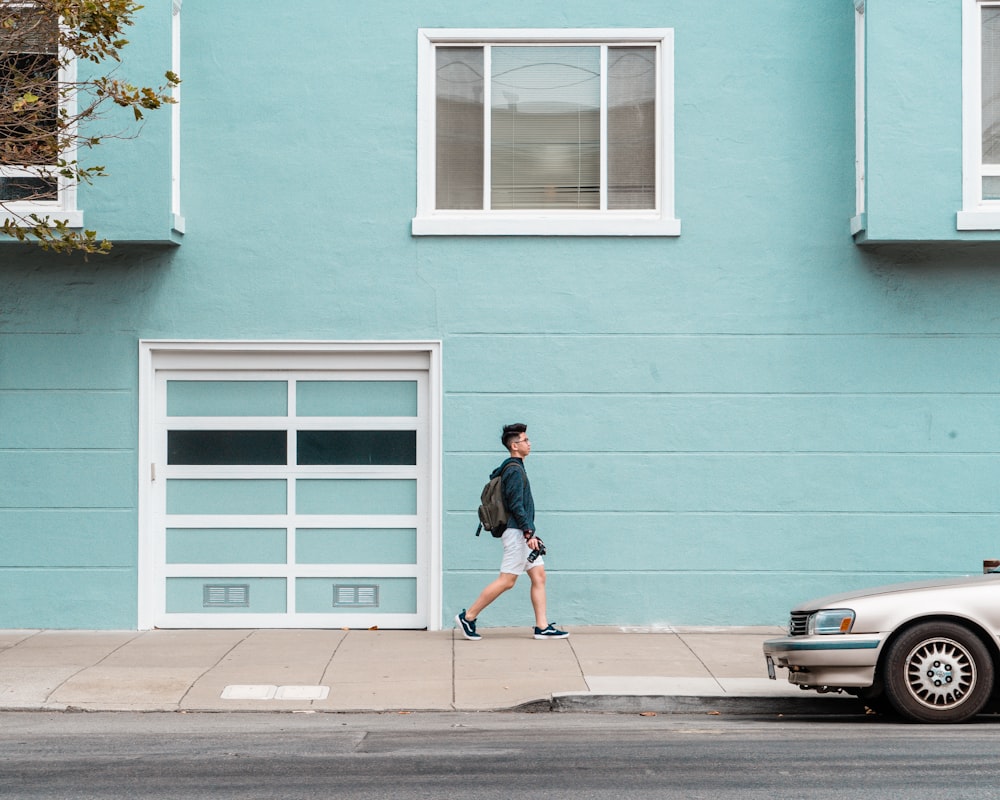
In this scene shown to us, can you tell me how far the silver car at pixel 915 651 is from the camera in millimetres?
8375

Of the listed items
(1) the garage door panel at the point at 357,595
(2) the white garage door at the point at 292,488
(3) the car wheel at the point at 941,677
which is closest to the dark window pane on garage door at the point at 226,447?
(2) the white garage door at the point at 292,488

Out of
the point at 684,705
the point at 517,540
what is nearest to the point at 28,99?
the point at 517,540

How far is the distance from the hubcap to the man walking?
3.64 m

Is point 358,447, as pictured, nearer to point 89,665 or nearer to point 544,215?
point 544,215

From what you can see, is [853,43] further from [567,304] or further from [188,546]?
[188,546]

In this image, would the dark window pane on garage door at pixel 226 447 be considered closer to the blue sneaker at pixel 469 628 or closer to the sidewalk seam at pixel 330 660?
the sidewalk seam at pixel 330 660

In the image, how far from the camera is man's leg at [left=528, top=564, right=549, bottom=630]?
11383mm

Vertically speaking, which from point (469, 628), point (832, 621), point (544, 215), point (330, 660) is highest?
point (544, 215)

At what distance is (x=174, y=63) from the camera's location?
39.2 feet

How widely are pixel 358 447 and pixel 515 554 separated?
1.92 metres

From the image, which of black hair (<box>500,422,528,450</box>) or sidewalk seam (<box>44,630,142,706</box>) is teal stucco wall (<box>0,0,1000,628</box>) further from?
sidewalk seam (<box>44,630,142,706</box>)

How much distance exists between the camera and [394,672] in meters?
10.2

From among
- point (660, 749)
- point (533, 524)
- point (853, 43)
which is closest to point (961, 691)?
point (660, 749)

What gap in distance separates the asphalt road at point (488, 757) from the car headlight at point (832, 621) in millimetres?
579
